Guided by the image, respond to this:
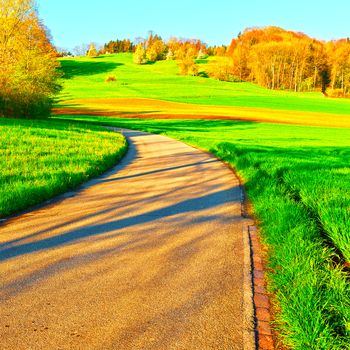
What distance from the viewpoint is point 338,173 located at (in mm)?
10055

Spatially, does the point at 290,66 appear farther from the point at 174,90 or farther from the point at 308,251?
the point at 308,251

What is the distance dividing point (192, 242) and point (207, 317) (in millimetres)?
1929

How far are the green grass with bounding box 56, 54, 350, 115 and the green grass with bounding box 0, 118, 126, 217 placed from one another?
3520 cm

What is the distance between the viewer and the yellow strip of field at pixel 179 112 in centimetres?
4606

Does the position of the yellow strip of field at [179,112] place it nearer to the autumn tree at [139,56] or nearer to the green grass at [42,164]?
the green grass at [42,164]

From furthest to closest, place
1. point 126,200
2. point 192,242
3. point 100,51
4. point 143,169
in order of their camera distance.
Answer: point 100,51
point 143,169
point 126,200
point 192,242

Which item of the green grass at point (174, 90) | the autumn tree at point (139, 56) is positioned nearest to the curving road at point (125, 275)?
the green grass at point (174, 90)

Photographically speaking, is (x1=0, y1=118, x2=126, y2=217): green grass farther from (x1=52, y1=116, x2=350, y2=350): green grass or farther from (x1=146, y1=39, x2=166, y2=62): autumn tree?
(x1=146, y1=39, x2=166, y2=62): autumn tree

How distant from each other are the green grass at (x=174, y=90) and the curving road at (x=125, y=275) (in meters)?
45.7

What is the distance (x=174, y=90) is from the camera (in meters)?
80.3

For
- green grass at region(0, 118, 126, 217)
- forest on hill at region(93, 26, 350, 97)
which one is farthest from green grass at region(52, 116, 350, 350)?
forest on hill at region(93, 26, 350, 97)

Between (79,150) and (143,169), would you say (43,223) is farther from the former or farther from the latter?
(79,150)

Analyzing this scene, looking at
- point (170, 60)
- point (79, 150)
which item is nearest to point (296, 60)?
point (170, 60)

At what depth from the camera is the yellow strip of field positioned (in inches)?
1813
